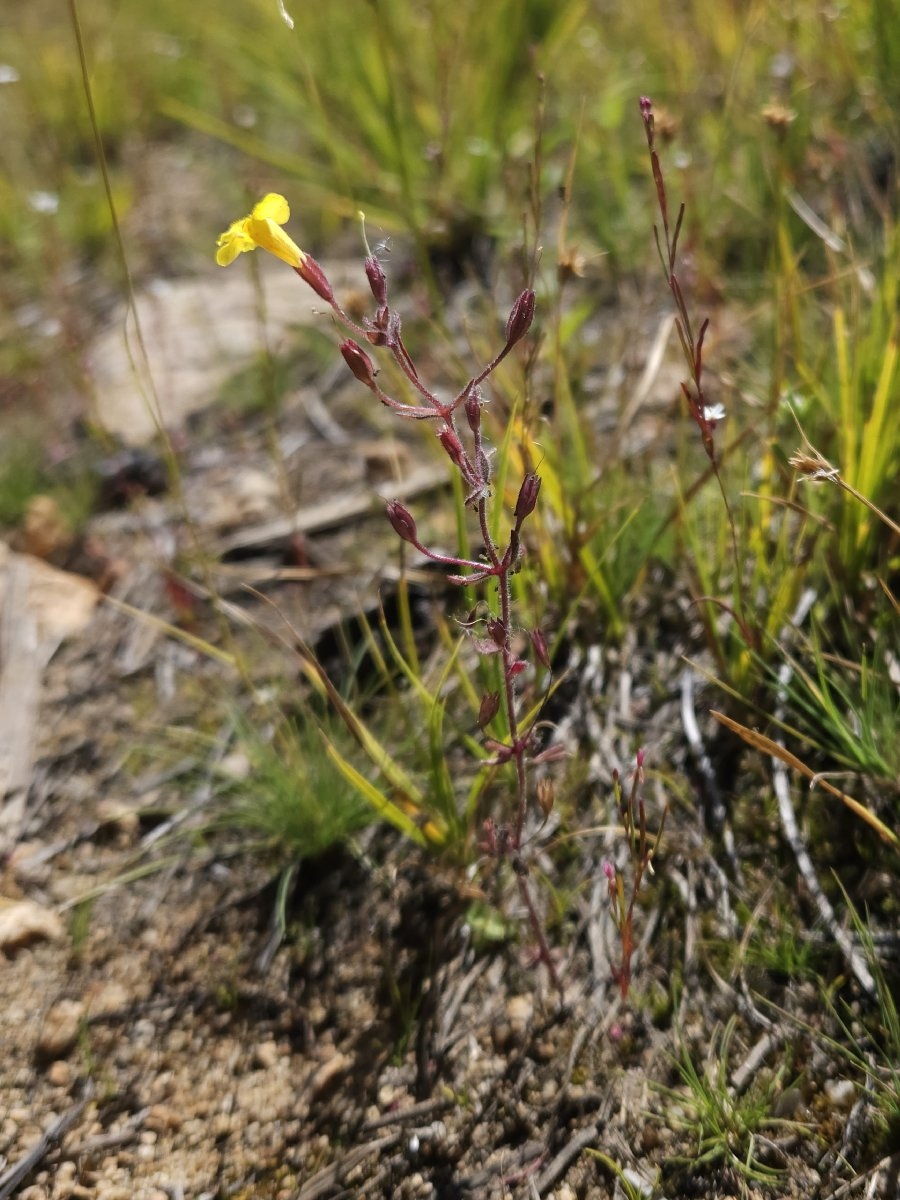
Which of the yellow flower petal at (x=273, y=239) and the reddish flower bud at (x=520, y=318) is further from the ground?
the yellow flower petal at (x=273, y=239)

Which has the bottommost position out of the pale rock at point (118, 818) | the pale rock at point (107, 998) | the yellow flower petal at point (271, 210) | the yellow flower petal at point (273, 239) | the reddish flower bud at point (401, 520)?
the pale rock at point (107, 998)

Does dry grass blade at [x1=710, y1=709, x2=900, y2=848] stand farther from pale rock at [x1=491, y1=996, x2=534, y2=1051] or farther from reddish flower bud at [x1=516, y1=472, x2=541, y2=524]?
pale rock at [x1=491, y1=996, x2=534, y2=1051]

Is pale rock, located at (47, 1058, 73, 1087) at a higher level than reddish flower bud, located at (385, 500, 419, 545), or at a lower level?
lower

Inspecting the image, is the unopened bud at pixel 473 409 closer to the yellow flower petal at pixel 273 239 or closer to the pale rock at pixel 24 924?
the yellow flower petal at pixel 273 239

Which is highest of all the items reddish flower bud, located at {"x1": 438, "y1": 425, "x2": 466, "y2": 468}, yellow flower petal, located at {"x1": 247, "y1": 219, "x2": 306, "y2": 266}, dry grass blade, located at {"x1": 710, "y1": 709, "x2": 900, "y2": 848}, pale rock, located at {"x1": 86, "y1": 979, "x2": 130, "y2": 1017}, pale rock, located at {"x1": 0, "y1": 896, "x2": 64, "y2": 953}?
yellow flower petal, located at {"x1": 247, "y1": 219, "x2": 306, "y2": 266}

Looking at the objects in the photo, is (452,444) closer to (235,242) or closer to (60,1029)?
(235,242)

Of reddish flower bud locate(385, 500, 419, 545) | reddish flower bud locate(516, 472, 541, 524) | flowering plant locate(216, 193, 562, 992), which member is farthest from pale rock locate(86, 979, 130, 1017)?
reddish flower bud locate(516, 472, 541, 524)

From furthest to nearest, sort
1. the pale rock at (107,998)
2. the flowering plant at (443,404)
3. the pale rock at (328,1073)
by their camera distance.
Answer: the pale rock at (107,998)
the pale rock at (328,1073)
the flowering plant at (443,404)

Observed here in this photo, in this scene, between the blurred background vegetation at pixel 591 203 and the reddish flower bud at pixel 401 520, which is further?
the blurred background vegetation at pixel 591 203

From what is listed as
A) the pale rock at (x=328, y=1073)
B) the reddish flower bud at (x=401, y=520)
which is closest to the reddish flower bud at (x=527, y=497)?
the reddish flower bud at (x=401, y=520)

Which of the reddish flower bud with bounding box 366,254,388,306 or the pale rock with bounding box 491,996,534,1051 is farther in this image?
the pale rock with bounding box 491,996,534,1051

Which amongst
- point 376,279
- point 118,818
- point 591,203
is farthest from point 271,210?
point 591,203
